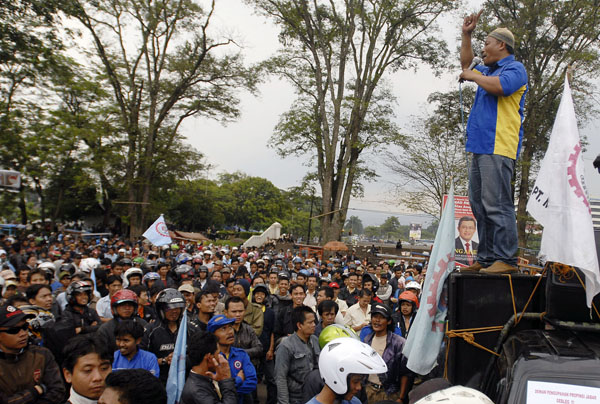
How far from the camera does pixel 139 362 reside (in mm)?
4062

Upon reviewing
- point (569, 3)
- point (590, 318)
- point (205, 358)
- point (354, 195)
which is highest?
point (569, 3)

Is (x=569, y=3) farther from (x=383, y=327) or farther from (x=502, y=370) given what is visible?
(x=502, y=370)

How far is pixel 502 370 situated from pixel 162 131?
33457mm

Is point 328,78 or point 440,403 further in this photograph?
point 328,78

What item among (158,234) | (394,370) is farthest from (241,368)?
(158,234)

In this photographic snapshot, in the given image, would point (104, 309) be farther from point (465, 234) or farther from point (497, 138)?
point (465, 234)

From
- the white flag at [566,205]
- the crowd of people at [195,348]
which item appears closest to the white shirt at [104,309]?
the crowd of people at [195,348]

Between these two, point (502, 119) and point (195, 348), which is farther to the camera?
point (195, 348)

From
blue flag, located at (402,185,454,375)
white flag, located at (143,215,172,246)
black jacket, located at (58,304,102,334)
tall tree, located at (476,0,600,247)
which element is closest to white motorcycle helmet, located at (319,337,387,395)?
blue flag, located at (402,185,454,375)

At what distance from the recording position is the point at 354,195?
1156 inches

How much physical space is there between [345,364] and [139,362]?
7.17ft

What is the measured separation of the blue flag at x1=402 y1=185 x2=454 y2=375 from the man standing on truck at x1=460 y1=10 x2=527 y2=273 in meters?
0.46

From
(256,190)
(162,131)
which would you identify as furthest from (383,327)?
(256,190)

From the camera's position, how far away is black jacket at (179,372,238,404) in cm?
329
